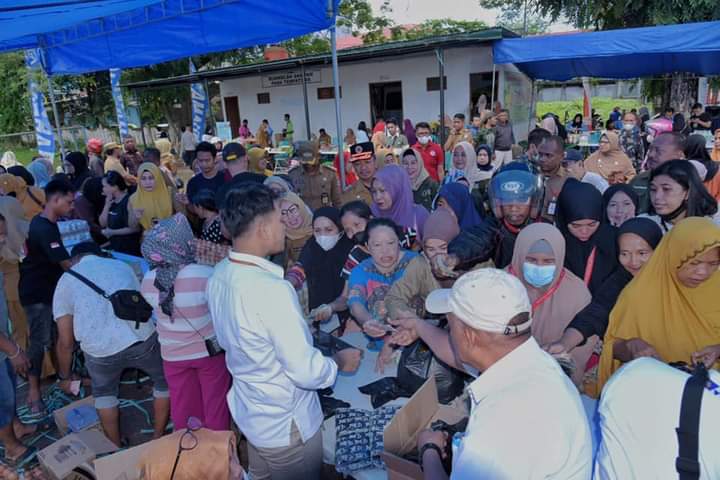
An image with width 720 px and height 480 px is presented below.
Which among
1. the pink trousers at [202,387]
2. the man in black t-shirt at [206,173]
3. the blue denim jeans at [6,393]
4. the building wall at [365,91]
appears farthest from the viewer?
the building wall at [365,91]

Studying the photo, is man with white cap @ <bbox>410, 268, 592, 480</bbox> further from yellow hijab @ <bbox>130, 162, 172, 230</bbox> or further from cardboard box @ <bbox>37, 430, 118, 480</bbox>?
yellow hijab @ <bbox>130, 162, 172, 230</bbox>

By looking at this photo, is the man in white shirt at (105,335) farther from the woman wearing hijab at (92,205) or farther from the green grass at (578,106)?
the green grass at (578,106)

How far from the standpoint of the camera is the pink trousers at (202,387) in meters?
2.52

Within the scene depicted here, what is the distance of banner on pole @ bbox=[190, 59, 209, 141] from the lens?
51.8 feet

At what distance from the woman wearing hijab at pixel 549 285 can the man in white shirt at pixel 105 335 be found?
2144 millimetres

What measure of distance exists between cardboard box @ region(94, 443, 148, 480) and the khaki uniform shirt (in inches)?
133

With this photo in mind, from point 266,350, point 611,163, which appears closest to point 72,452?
point 266,350

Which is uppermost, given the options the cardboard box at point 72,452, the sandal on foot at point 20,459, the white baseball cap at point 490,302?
the white baseball cap at point 490,302

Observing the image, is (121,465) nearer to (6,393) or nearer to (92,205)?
(6,393)

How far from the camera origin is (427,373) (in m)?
2.18

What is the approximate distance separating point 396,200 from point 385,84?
40.6 ft

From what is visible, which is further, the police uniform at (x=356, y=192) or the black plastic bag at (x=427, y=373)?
the police uniform at (x=356, y=192)

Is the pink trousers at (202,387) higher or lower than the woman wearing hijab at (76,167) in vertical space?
lower

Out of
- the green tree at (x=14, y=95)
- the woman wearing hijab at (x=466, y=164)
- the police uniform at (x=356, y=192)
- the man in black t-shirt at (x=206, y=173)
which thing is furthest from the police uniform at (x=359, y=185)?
the green tree at (x=14, y=95)
